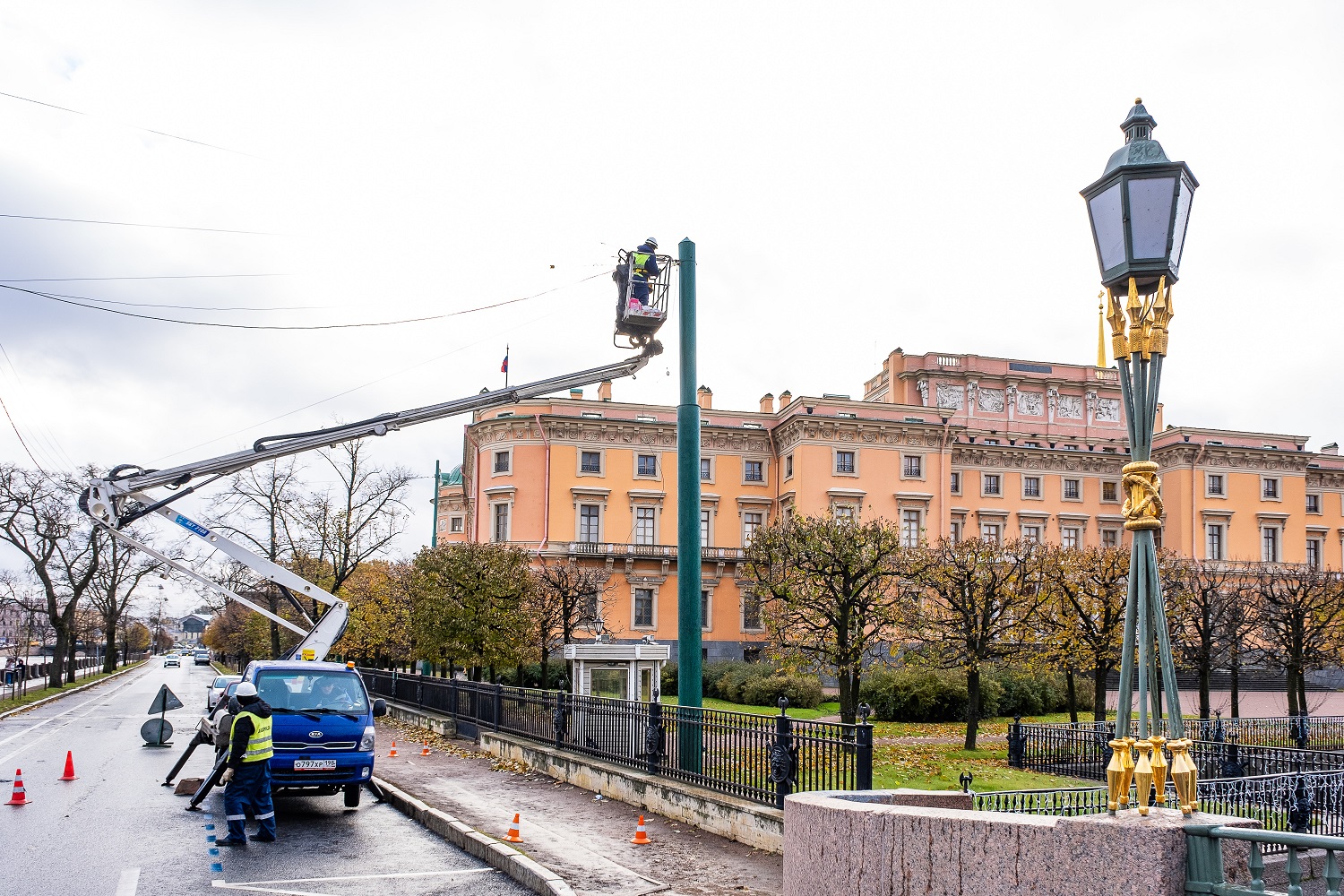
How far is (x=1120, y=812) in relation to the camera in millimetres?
4246

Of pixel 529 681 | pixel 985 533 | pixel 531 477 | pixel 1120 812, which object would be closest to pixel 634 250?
pixel 1120 812

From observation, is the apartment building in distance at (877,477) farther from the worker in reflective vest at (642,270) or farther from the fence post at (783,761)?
the fence post at (783,761)

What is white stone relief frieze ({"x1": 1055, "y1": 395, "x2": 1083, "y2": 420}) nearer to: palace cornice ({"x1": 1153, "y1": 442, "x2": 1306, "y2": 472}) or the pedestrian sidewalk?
palace cornice ({"x1": 1153, "y1": 442, "x2": 1306, "y2": 472})

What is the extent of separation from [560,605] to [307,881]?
33.2 meters

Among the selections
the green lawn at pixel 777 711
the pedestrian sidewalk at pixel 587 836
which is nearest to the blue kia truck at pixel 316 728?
the pedestrian sidewalk at pixel 587 836

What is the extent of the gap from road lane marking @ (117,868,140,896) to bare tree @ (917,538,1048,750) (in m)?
17.1

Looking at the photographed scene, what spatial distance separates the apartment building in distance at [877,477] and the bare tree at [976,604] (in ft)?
73.2

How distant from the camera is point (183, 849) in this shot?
35.3 feet

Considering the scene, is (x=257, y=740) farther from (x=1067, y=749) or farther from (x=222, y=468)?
(x=1067, y=749)

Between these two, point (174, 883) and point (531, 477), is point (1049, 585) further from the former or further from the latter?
point (531, 477)

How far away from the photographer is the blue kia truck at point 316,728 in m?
13.0

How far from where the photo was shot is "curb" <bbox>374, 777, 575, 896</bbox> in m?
8.82

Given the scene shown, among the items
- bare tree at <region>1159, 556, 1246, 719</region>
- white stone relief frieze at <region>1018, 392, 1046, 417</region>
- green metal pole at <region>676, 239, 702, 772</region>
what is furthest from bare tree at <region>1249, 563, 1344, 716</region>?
white stone relief frieze at <region>1018, 392, 1046, 417</region>

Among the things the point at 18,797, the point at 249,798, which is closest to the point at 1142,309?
the point at 249,798
